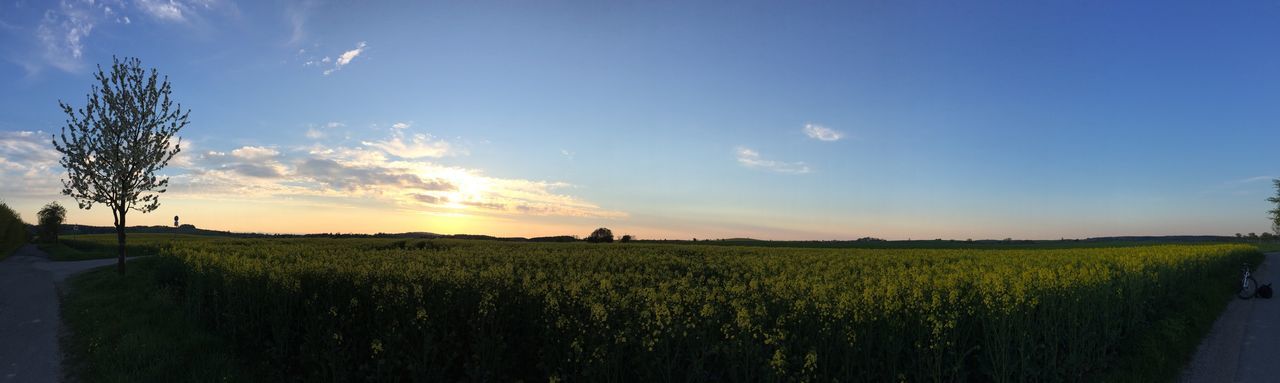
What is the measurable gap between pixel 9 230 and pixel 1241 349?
5902cm

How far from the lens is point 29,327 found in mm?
14750

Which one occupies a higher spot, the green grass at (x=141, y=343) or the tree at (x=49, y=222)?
the tree at (x=49, y=222)

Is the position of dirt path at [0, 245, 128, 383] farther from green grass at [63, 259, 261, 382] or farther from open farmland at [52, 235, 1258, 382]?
open farmland at [52, 235, 1258, 382]

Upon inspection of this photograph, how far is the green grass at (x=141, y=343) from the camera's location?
10.6 m

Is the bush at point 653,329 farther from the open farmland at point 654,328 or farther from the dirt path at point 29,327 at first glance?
the dirt path at point 29,327

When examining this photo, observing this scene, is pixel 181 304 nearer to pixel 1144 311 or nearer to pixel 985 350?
pixel 985 350

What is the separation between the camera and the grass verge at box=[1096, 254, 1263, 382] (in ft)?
36.2

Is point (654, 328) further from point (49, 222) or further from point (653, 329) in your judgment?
point (49, 222)

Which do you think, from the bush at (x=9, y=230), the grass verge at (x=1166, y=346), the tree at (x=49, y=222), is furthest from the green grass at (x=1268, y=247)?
the tree at (x=49, y=222)

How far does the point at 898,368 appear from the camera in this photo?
24.8 feet

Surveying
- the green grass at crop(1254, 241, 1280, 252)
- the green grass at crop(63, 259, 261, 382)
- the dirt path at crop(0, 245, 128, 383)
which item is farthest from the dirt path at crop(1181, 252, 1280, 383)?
the green grass at crop(1254, 241, 1280, 252)

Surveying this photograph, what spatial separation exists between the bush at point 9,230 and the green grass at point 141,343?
28048 mm

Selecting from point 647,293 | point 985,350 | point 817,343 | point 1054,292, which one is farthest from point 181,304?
point 1054,292

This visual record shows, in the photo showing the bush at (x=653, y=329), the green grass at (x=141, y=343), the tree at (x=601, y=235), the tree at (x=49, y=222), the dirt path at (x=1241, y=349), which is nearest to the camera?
the bush at (x=653, y=329)
